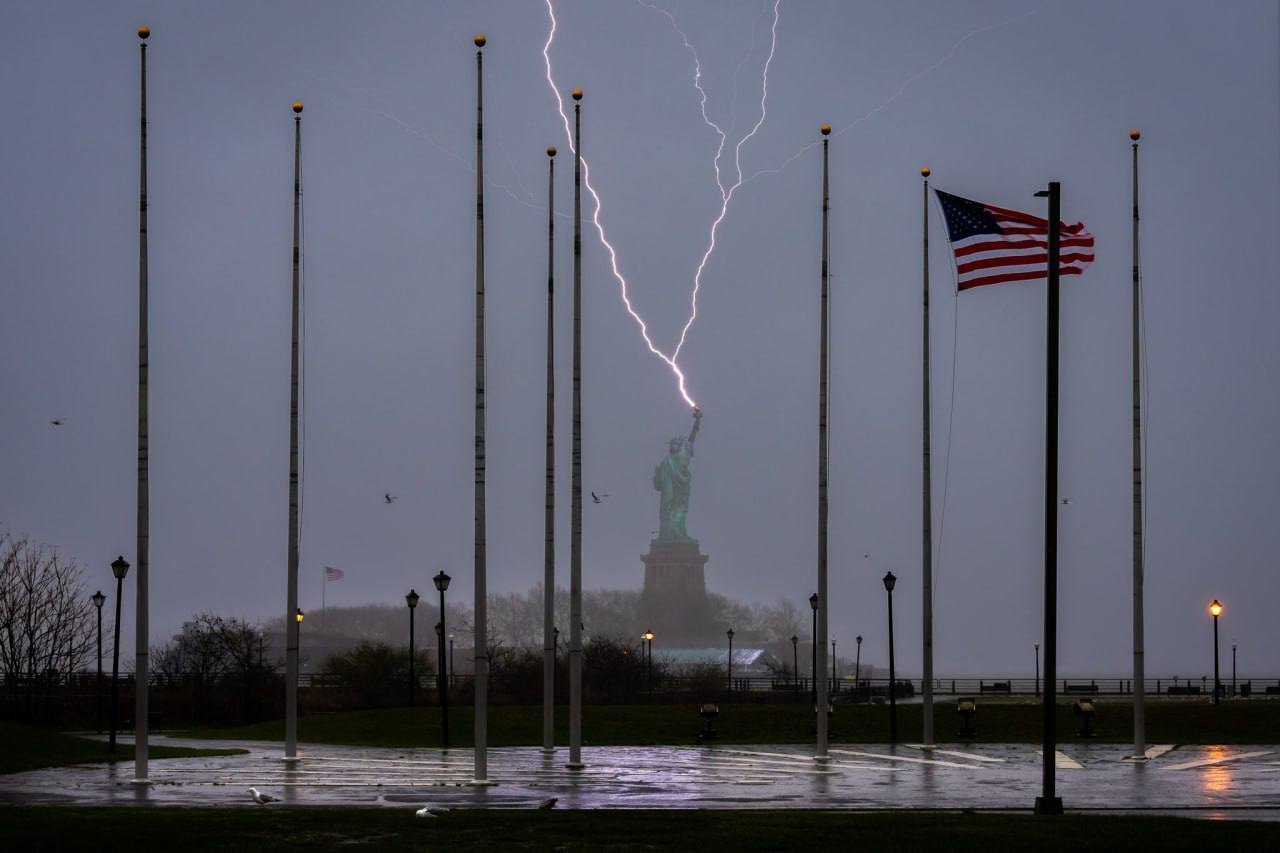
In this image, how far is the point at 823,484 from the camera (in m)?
39.1

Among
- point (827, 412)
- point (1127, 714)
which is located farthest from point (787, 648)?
point (827, 412)

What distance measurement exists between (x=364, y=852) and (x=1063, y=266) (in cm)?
2222

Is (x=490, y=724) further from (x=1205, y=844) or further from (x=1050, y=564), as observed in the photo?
(x=1205, y=844)

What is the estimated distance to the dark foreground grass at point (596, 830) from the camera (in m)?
19.5

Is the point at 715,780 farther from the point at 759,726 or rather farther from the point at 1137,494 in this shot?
the point at 759,726


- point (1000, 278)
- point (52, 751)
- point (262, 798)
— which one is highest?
point (1000, 278)

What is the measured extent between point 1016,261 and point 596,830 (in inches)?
767

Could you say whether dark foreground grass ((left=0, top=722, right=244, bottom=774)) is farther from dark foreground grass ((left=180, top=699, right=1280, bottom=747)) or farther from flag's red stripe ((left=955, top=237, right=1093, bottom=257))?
flag's red stripe ((left=955, top=237, right=1093, bottom=257))

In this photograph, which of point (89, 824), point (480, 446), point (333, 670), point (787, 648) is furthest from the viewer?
point (787, 648)

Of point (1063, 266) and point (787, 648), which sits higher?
point (1063, 266)

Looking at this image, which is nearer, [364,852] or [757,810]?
[364,852]

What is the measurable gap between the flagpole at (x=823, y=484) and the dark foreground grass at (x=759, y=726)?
972 centimetres

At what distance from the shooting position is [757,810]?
24672 millimetres

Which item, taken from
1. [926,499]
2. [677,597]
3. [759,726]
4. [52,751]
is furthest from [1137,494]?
[677,597]
